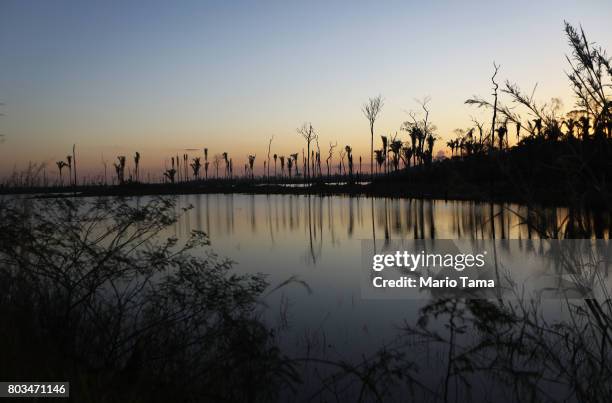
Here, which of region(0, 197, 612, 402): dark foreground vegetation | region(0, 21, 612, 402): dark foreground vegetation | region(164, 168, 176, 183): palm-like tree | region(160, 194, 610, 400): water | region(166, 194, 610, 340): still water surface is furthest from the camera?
region(164, 168, 176, 183): palm-like tree

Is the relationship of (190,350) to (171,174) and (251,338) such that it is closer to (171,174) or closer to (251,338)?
(251,338)

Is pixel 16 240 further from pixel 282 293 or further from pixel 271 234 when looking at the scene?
pixel 271 234

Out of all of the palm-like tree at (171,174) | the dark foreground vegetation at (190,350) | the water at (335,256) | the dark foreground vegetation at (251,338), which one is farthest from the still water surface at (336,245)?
the palm-like tree at (171,174)

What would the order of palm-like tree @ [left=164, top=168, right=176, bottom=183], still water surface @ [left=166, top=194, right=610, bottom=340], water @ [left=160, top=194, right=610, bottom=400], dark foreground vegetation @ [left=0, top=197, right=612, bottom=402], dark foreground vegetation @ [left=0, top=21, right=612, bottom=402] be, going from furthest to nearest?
palm-like tree @ [left=164, top=168, right=176, bottom=183]
still water surface @ [left=166, top=194, right=610, bottom=340]
water @ [left=160, top=194, right=610, bottom=400]
dark foreground vegetation @ [left=0, top=197, right=612, bottom=402]
dark foreground vegetation @ [left=0, top=21, right=612, bottom=402]

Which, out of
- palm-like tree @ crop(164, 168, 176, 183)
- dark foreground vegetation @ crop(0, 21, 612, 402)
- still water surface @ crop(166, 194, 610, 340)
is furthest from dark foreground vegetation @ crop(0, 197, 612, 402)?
palm-like tree @ crop(164, 168, 176, 183)

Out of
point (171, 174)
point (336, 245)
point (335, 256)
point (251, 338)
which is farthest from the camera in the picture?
point (171, 174)

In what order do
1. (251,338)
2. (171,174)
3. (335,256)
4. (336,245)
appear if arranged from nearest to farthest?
1. (251,338)
2. (335,256)
3. (336,245)
4. (171,174)

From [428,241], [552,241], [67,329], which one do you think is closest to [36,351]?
[67,329]

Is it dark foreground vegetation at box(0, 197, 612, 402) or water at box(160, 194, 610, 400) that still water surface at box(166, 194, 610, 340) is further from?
dark foreground vegetation at box(0, 197, 612, 402)

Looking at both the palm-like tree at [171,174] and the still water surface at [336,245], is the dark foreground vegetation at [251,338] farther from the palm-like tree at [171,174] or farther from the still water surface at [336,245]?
the palm-like tree at [171,174]

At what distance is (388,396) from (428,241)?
1426 cm

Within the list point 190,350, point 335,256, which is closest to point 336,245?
point 335,256

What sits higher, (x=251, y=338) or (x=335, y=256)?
(x=251, y=338)

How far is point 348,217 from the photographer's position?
30984 mm
